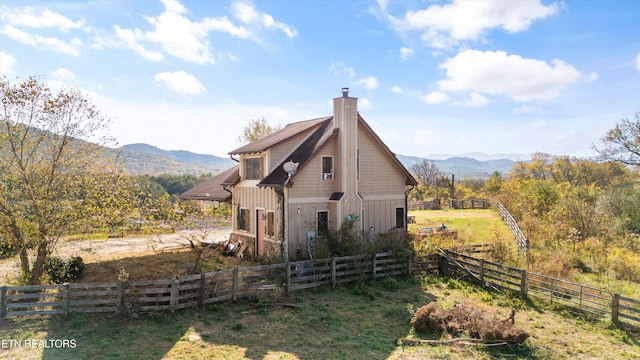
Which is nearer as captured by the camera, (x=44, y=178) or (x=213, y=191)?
(x=44, y=178)

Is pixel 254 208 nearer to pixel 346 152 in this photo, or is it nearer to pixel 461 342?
pixel 346 152

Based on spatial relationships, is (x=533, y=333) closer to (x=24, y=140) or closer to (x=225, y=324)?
(x=225, y=324)

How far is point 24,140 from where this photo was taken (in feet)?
44.9

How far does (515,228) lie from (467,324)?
65.4 feet

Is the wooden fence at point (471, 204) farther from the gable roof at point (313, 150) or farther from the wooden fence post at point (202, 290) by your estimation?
the wooden fence post at point (202, 290)

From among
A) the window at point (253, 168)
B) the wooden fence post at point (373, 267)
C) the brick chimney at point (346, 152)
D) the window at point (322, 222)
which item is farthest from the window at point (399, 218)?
the window at point (253, 168)

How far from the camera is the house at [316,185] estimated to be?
62.0ft

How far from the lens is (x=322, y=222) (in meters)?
19.7

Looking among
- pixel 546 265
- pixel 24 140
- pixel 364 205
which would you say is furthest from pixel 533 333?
pixel 24 140

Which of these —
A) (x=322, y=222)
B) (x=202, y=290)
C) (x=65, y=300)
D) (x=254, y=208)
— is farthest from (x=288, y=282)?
(x=254, y=208)

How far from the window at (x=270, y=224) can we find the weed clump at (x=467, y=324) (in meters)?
9.15

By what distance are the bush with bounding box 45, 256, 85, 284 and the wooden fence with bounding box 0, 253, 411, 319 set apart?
1.74m

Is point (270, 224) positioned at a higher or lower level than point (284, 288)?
higher

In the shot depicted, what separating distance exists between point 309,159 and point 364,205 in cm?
416
